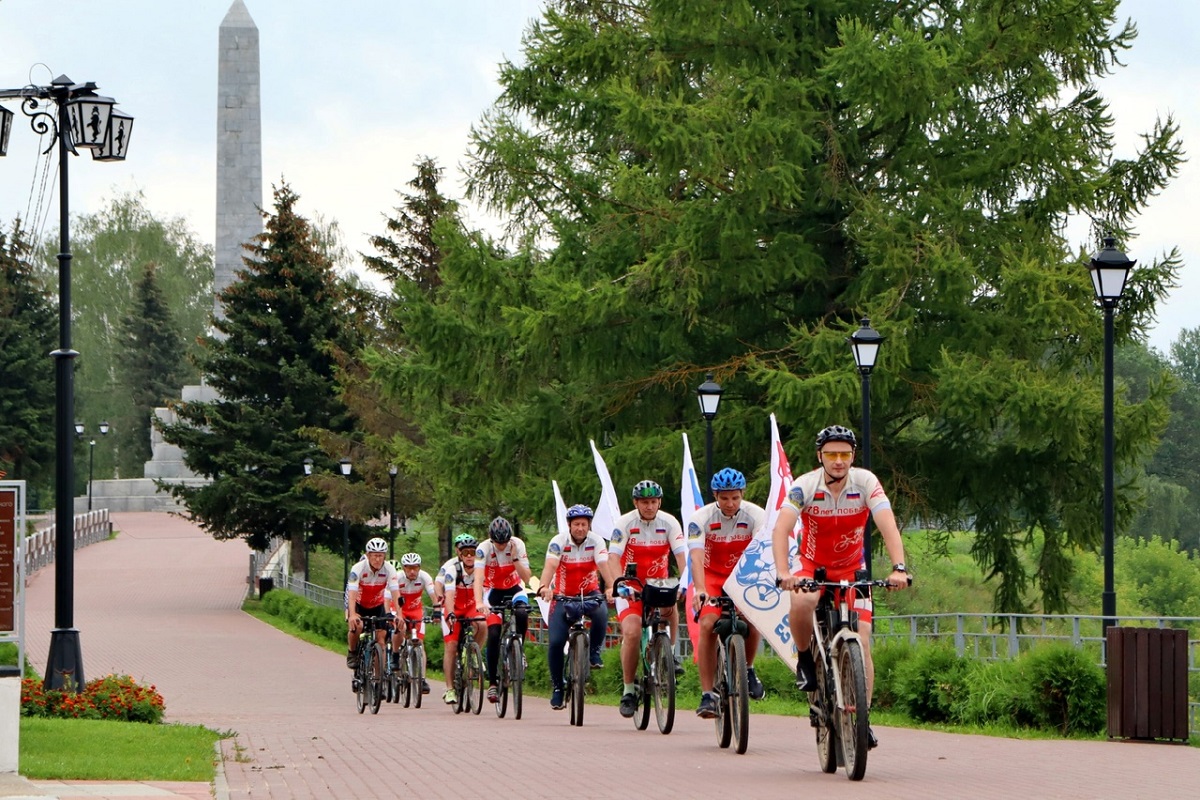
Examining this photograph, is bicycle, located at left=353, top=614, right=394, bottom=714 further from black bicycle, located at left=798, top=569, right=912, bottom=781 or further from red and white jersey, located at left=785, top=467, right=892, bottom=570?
red and white jersey, located at left=785, top=467, right=892, bottom=570

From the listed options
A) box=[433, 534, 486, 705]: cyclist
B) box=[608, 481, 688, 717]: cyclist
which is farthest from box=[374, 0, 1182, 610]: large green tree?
box=[608, 481, 688, 717]: cyclist

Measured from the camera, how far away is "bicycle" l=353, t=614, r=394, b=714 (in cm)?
1948

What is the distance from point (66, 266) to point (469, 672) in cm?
563

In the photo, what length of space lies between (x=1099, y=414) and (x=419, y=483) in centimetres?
2590

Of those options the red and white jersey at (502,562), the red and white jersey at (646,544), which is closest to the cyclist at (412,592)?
the red and white jersey at (502,562)

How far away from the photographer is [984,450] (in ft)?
90.2

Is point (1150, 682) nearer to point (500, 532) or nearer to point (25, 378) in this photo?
point (500, 532)

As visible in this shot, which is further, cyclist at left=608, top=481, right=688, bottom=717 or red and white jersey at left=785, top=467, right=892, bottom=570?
cyclist at left=608, top=481, right=688, bottom=717

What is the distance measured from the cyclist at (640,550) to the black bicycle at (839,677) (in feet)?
12.1

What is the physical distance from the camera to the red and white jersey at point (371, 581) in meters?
19.8

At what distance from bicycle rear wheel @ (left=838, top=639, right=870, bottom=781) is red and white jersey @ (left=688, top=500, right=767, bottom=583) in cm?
304

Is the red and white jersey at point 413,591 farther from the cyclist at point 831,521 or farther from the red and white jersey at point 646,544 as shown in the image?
the cyclist at point 831,521

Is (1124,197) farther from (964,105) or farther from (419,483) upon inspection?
(419,483)

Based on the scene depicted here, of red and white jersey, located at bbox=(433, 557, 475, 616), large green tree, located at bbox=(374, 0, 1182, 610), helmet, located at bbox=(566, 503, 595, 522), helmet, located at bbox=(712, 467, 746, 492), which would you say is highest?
large green tree, located at bbox=(374, 0, 1182, 610)
